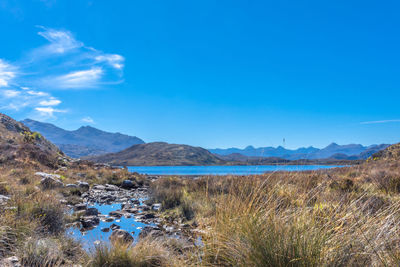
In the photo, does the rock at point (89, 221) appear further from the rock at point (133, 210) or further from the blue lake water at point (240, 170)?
the blue lake water at point (240, 170)

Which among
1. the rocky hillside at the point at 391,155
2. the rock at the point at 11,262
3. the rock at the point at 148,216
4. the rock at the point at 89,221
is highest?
the rocky hillside at the point at 391,155

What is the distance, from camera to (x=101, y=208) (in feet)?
37.2

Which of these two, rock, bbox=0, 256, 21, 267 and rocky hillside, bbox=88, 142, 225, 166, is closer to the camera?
rock, bbox=0, 256, 21, 267

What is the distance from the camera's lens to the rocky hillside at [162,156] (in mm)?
152250

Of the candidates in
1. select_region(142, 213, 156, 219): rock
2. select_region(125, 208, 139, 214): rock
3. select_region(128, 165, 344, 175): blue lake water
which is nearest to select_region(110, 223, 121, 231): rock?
select_region(142, 213, 156, 219): rock

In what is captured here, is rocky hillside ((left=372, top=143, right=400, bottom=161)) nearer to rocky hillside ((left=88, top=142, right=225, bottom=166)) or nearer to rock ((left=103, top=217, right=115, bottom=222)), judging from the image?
rock ((left=103, top=217, right=115, bottom=222))

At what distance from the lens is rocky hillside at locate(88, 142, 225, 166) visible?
152m

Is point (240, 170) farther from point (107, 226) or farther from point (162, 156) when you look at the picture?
point (162, 156)

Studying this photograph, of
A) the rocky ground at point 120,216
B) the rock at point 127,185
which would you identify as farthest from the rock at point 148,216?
the rock at point 127,185

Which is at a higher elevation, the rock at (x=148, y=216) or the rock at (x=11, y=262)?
the rock at (x=11, y=262)

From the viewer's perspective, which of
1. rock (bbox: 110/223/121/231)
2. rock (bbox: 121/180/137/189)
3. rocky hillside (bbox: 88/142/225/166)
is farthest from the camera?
rocky hillside (bbox: 88/142/225/166)

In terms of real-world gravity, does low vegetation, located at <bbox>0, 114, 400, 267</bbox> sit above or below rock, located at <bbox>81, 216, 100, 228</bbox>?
above

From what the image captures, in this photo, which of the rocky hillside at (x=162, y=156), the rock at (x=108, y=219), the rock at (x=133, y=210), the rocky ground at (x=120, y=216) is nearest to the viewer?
the rocky ground at (x=120, y=216)

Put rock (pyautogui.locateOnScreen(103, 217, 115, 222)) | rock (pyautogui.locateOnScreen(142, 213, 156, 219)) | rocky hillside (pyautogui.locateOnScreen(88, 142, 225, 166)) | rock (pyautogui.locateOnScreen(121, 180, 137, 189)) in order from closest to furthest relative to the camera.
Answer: rock (pyautogui.locateOnScreen(103, 217, 115, 222)), rock (pyautogui.locateOnScreen(142, 213, 156, 219)), rock (pyautogui.locateOnScreen(121, 180, 137, 189)), rocky hillside (pyautogui.locateOnScreen(88, 142, 225, 166))
